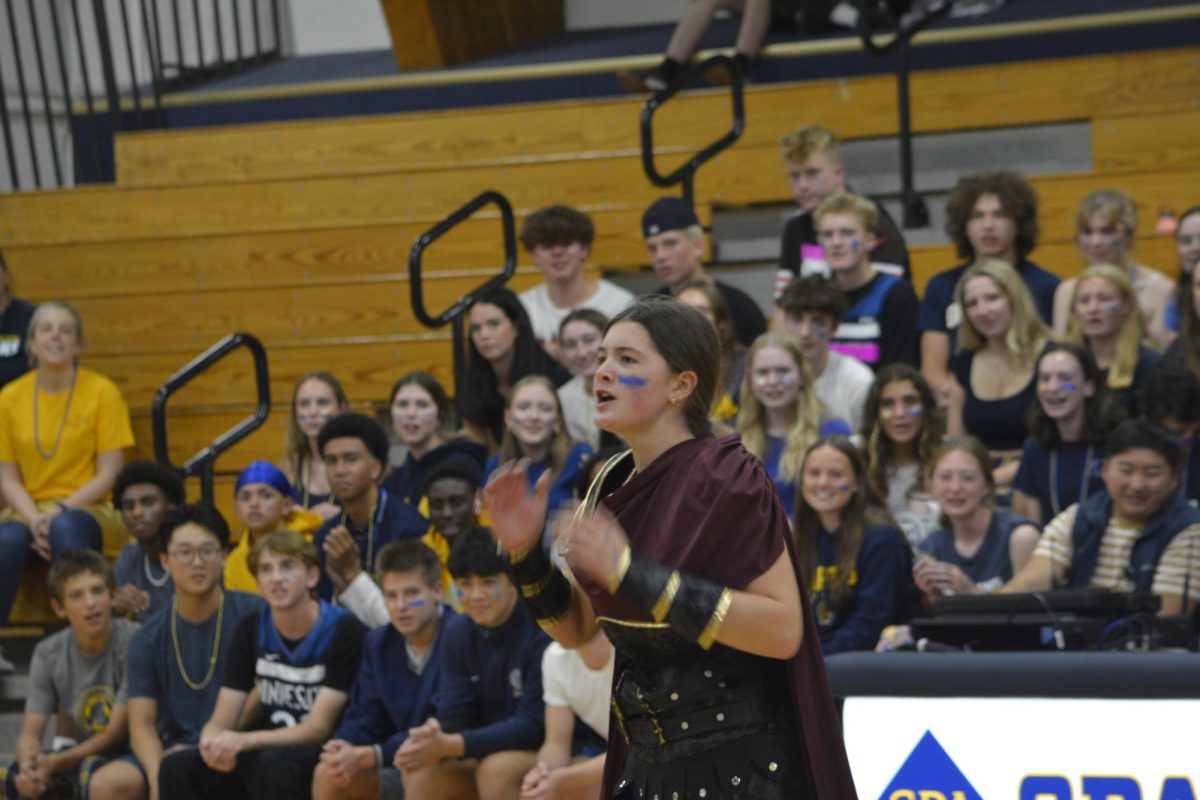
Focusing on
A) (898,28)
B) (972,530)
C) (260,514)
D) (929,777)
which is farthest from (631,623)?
(898,28)

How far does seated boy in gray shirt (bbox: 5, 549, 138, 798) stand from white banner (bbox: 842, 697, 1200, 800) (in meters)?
3.06

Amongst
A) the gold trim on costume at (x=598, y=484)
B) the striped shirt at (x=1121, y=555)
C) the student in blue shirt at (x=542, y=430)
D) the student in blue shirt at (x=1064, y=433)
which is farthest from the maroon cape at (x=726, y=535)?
the student in blue shirt at (x=542, y=430)

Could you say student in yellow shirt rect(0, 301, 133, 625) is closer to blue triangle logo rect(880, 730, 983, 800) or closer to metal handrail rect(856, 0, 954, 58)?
metal handrail rect(856, 0, 954, 58)

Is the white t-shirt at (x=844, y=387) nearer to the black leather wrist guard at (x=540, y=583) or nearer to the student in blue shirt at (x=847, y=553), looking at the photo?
the student in blue shirt at (x=847, y=553)

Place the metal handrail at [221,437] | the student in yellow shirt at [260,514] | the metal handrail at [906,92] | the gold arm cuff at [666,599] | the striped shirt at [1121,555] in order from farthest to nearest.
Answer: the metal handrail at [906,92]
the metal handrail at [221,437]
the student in yellow shirt at [260,514]
the striped shirt at [1121,555]
the gold arm cuff at [666,599]

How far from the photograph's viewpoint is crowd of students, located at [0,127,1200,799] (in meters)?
5.31

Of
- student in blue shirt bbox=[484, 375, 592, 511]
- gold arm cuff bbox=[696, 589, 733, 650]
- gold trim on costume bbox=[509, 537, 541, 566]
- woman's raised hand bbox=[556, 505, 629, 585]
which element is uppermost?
woman's raised hand bbox=[556, 505, 629, 585]

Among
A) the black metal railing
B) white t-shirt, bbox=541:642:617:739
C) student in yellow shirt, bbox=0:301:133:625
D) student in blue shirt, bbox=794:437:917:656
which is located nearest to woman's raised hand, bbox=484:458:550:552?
white t-shirt, bbox=541:642:617:739

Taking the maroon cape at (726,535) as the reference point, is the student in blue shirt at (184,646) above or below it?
below

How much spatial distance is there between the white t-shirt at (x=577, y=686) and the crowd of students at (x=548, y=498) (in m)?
0.01

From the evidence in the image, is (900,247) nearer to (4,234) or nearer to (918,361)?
(918,361)

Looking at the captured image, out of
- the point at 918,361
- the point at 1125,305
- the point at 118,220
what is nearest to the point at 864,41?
the point at 918,361

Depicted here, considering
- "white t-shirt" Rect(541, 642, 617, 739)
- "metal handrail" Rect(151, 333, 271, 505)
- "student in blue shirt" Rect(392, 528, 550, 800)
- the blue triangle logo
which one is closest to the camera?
the blue triangle logo

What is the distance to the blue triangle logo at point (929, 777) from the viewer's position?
13.6 feet
